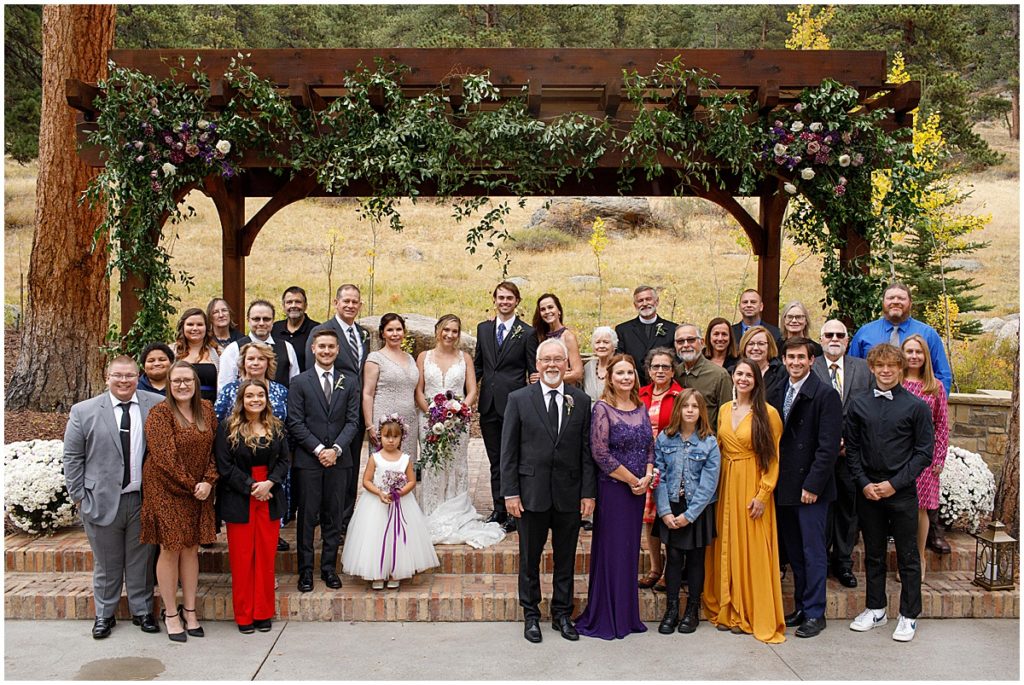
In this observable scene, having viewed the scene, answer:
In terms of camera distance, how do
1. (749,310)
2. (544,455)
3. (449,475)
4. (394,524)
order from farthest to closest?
(749,310)
(449,475)
(394,524)
(544,455)

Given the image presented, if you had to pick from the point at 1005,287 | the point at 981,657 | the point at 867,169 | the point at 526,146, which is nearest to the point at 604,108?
the point at 526,146

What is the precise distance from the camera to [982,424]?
9086mm

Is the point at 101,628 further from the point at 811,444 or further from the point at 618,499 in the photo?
the point at 811,444

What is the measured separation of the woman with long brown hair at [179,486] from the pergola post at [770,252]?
5.38 m

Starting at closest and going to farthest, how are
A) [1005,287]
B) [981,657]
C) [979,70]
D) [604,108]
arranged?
[981,657] → [604,108] → [1005,287] → [979,70]

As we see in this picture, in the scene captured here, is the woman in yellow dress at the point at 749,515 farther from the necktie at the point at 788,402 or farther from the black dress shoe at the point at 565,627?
the black dress shoe at the point at 565,627

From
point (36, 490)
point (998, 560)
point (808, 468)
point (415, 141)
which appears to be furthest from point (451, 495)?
point (998, 560)

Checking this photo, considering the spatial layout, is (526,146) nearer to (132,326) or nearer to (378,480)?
(378,480)

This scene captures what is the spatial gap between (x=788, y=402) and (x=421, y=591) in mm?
2597

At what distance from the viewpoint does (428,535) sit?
6.07 m

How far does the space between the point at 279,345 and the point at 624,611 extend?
2945 mm

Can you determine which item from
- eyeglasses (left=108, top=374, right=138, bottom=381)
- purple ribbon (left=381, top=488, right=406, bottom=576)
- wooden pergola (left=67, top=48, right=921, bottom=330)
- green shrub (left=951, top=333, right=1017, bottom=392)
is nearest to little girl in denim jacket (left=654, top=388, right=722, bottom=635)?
purple ribbon (left=381, top=488, right=406, bottom=576)

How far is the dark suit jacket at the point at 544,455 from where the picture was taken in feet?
17.6

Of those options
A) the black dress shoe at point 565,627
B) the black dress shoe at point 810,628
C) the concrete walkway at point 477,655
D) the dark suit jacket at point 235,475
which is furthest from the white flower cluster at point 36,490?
the black dress shoe at point 810,628
